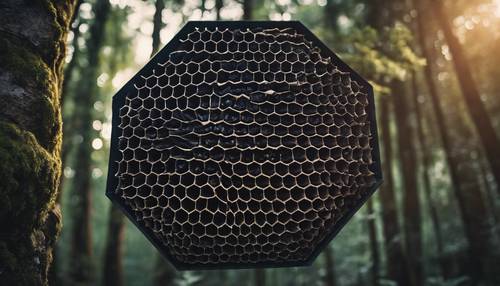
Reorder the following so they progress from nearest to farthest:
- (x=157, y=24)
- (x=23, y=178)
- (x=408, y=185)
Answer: (x=23, y=178) < (x=157, y=24) < (x=408, y=185)

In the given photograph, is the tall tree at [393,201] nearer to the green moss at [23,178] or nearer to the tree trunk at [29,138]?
the tree trunk at [29,138]

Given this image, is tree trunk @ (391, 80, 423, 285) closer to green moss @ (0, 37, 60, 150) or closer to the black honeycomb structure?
the black honeycomb structure

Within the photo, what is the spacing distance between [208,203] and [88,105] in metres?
10.6

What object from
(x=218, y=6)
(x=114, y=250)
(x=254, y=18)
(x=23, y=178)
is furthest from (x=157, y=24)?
(x=23, y=178)

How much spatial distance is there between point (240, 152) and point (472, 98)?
18.5 ft

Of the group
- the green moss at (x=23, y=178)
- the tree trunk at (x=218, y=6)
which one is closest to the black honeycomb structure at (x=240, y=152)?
the green moss at (x=23, y=178)

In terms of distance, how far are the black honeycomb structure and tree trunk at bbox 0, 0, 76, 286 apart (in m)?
0.39

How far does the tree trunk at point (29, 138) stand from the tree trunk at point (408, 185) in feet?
31.2

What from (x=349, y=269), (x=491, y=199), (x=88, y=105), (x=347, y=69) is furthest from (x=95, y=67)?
(x=349, y=269)

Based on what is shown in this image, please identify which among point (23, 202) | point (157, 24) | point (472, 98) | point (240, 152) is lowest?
point (23, 202)

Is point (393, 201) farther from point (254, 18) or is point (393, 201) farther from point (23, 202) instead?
point (23, 202)

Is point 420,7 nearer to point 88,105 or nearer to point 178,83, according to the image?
point 178,83

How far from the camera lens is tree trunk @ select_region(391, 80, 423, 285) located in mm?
9461

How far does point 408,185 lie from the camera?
10062 mm
